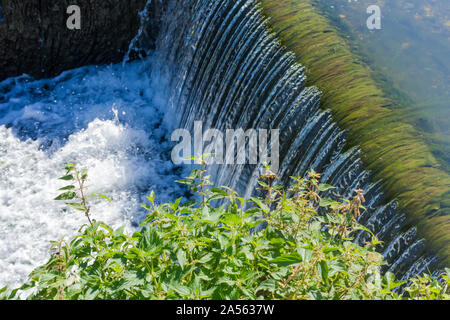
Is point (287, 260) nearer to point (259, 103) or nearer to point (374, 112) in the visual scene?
point (374, 112)

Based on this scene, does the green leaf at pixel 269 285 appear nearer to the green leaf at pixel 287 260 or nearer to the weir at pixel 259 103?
the green leaf at pixel 287 260

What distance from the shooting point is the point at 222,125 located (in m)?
5.22

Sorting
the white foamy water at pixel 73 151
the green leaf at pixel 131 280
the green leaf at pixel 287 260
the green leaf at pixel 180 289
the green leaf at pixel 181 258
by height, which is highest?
the green leaf at pixel 287 260

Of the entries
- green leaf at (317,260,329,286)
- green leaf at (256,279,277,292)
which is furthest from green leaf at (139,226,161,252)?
green leaf at (317,260,329,286)

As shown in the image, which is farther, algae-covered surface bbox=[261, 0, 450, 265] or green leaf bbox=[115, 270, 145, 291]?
algae-covered surface bbox=[261, 0, 450, 265]

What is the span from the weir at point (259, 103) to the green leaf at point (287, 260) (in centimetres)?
173

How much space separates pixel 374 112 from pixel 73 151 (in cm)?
417

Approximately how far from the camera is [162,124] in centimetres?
661

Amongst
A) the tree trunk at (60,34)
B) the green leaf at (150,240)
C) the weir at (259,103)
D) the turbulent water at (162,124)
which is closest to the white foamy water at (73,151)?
the turbulent water at (162,124)

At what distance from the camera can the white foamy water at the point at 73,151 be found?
5.18 metres

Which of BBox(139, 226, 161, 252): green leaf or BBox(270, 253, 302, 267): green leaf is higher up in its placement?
BBox(270, 253, 302, 267): green leaf

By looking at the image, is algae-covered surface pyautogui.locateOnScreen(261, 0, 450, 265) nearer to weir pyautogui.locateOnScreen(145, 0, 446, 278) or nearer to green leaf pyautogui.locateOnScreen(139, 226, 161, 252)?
weir pyautogui.locateOnScreen(145, 0, 446, 278)

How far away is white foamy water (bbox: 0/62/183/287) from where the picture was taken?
204 inches

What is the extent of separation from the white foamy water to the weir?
67cm
